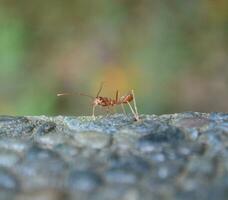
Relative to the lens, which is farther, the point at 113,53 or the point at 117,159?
the point at 113,53

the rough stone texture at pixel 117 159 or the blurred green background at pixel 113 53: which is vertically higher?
the blurred green background at pixel 113 53

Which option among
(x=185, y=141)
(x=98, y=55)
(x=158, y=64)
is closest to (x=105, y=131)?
(x=185, y=141)

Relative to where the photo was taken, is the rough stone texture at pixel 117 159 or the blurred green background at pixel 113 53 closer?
the rough stone texture at pixel 117 159

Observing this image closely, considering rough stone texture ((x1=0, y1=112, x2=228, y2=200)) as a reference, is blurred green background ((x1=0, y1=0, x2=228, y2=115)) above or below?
above

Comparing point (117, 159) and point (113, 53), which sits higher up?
point (113, 53)

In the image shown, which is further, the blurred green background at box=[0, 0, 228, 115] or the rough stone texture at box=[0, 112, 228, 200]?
the blurred green background at box=[0, 0, 228, 115]
